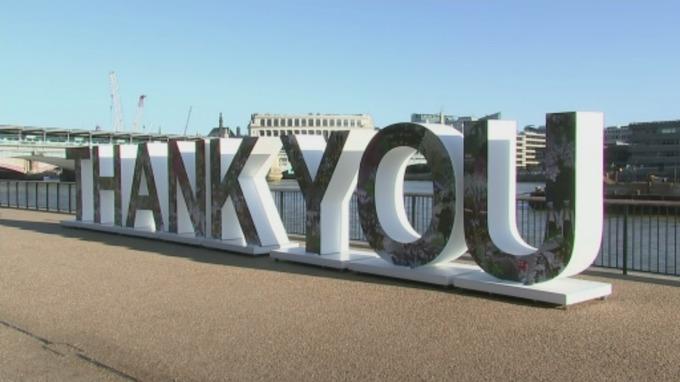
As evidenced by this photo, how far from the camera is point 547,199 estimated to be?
8.57 m

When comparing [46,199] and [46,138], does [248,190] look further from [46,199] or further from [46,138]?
[46,138]

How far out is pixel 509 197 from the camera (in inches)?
355

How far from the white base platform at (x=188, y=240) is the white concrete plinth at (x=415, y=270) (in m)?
2.64

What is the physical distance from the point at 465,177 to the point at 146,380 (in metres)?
5.17

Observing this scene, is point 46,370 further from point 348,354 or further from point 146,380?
point 348,354

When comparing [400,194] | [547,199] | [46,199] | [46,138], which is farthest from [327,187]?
[46,138]

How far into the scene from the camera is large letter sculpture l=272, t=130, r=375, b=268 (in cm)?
1133

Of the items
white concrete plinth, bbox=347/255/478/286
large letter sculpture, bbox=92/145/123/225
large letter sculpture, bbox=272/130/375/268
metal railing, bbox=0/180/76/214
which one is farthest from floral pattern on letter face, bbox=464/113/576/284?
metal railing, bbox=0/180/76/214

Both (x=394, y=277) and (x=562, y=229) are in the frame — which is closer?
(x=562, y=229)

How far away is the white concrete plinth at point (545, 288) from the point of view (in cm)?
816

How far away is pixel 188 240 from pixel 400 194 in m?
5.64

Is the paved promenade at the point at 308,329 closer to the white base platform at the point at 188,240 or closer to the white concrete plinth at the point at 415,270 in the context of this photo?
the white concrete plinth at the point at 415,270

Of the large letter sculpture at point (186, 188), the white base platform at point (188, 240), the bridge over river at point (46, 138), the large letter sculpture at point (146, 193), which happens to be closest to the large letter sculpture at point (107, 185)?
the white base platform at point (188, 240)

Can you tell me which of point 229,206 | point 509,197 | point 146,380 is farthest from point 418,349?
point 229,206
